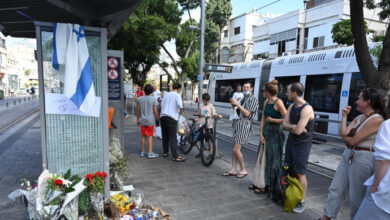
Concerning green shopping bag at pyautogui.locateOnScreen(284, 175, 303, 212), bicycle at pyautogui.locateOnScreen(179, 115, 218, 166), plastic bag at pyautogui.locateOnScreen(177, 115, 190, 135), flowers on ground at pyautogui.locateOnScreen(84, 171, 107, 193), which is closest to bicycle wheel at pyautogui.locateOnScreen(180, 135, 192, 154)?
bicycle at pyautogui.locateOnScreen(179, 115, 218, 166)

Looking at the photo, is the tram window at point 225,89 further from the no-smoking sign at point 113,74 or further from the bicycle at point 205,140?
the no-smoking sign at point 113,74

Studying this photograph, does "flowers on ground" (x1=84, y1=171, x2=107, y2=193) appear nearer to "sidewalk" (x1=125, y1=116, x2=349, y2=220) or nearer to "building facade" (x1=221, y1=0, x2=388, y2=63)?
"sidewalk" (x1=125, y1=116, x2=349, y2=220)

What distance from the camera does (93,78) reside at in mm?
2828

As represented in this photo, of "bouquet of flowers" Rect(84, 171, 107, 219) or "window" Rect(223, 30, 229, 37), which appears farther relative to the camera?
"window" Rect(223, 30, 229, 37)

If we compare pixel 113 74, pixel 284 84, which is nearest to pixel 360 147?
pixel 113 74

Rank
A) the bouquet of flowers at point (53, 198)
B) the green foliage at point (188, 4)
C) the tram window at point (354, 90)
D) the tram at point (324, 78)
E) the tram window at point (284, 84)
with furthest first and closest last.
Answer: the green foliage at point (188, 4) < the tram window at point (284, 84) < the tram at point (324, 78) < the tram window at point (354, 90) < the bouquet of flowers at point (53, 198)

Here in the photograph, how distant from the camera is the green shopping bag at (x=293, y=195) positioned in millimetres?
3232

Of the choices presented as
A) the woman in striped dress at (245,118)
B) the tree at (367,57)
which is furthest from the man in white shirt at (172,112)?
the tree at (367,57)

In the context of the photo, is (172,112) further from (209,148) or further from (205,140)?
(209,148)

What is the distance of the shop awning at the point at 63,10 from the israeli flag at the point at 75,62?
32cm

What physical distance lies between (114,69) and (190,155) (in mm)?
3147

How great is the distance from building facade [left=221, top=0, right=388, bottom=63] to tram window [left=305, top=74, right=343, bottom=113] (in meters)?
9.27

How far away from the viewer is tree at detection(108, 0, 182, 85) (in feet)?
48.2

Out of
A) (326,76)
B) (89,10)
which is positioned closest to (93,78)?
(89,10)
